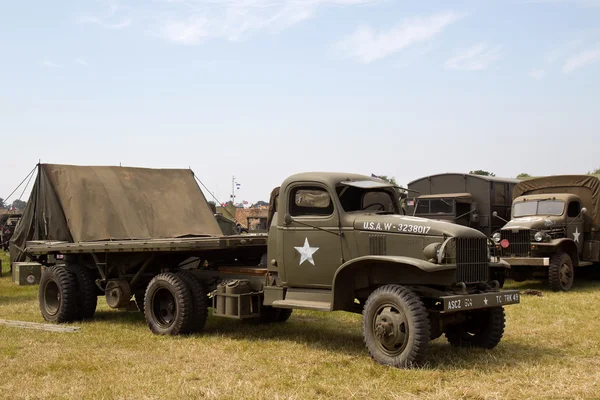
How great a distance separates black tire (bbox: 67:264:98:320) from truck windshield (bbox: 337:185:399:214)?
4930 millimetres

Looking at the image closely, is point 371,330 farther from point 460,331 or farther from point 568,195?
point 568,195

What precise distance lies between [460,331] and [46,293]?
266 inches

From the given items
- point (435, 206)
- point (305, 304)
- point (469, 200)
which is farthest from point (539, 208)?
point (305, 304)

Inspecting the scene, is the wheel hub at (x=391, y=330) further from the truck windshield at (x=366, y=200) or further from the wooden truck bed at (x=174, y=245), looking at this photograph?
the wooden truck bed at (x=174, y=245)

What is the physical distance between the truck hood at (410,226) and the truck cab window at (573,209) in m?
8.33

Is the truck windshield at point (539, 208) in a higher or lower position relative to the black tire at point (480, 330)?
higher

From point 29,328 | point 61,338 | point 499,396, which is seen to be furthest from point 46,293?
point 499,396

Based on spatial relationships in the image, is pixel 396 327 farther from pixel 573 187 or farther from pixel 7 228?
pixel 7 228

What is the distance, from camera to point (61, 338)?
30.2ft

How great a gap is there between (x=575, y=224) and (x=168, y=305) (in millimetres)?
9565

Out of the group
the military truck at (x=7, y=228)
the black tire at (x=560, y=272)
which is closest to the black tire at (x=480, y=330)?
the black tire at (x=560, y=272)

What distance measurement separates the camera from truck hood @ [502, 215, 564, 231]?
1459 cm

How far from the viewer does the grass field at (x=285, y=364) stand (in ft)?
20.1

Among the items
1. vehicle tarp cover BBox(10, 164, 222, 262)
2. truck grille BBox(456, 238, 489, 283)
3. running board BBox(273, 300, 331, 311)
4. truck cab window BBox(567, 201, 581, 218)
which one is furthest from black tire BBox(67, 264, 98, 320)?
truck cab window BBox(567, 201, 581, 218)
